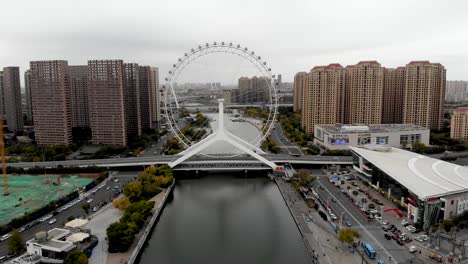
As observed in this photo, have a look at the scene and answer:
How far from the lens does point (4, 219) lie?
11.9m

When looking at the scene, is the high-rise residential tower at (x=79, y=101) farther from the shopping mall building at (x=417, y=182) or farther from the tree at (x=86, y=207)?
the shopping mall building at (x=417, y=182)

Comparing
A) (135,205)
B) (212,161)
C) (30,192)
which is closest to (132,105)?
(212,161)

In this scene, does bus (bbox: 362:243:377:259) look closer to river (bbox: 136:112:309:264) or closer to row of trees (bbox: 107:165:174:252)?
river (bbox: 136:112:309:264)

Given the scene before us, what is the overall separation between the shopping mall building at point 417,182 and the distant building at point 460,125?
11.5 meters

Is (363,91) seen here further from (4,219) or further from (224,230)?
(4,219)

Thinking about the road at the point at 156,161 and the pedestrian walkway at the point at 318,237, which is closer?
the pedestrian walkway at the point at 318,237

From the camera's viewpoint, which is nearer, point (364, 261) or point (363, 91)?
point (364, 261)

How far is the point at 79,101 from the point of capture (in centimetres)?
2905

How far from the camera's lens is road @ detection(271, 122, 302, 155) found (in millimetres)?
22816

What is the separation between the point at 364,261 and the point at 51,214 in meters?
9.91

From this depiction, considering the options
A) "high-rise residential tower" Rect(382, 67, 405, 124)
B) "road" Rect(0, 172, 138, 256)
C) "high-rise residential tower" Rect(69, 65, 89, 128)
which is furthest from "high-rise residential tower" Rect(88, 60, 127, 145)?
"high-rise residential tower" Rect(382, 67, 405, 124)

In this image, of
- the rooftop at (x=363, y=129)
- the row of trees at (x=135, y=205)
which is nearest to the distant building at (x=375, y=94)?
the rooftop at (x=363, y=129)

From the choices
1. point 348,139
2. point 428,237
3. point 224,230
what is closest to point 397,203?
point 428,237

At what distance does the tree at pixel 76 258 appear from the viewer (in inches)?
332
